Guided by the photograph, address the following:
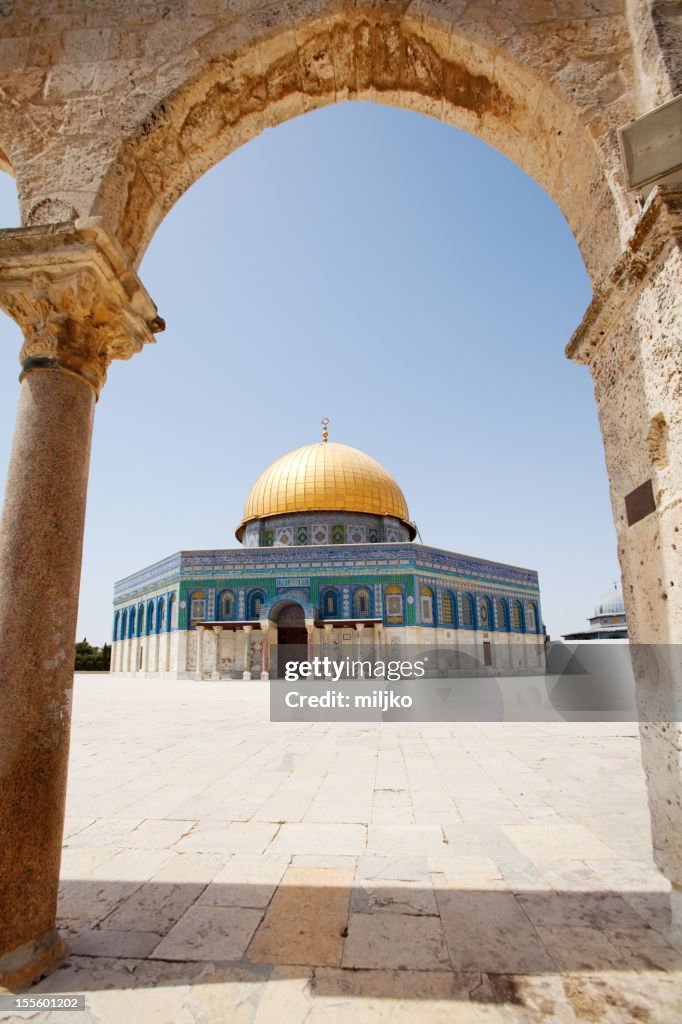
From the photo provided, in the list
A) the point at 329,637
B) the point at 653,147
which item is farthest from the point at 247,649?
the point at 653,147

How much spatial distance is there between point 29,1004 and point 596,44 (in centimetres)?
441

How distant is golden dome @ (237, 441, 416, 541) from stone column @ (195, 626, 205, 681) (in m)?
6.52

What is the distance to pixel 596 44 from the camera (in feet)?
8.85

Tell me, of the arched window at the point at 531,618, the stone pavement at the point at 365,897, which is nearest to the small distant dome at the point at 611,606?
the arched window at the point at 531,618

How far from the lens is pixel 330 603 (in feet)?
79.4

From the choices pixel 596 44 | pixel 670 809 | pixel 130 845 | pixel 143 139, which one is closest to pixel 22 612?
pixel 130 845

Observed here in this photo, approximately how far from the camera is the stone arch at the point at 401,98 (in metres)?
2.67

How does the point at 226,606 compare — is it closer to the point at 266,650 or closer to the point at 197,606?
the point at 197,606

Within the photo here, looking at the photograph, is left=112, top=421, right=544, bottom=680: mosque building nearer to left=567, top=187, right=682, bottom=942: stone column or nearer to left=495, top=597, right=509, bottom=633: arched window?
left=495, top=597, right=509, bottom=633: arched window

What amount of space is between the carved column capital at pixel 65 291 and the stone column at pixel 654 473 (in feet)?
7.13

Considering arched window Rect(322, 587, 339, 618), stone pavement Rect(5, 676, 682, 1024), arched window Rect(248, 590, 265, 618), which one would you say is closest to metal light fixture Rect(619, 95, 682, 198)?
stone pavement Rect(5, 676, 682, 1024)

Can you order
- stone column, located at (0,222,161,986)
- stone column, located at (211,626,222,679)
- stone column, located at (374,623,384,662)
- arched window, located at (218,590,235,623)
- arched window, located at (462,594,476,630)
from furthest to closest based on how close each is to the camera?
arched window, located at (462,594,476,630) → arched window, located at (218,590,235,623) → stone column, located at (211,626,222,679) → stone column, located at (374,623,384,662) → stone column, located at (0,222,161,986)

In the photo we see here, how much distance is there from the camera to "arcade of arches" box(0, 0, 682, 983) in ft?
7.18

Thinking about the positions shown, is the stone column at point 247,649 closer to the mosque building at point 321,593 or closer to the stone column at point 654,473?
the mosque building at point 321,593
